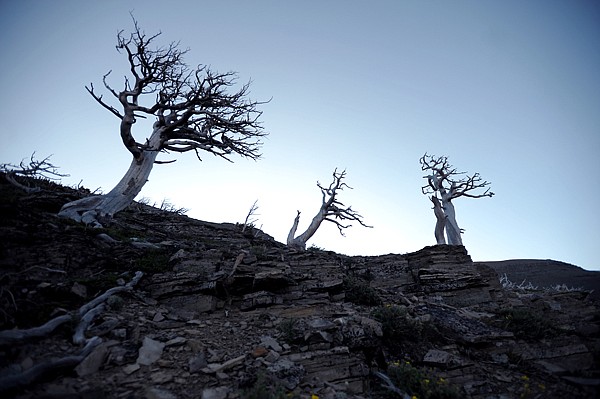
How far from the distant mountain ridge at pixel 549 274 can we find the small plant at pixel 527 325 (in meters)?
14.4

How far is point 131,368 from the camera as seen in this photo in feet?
13.4

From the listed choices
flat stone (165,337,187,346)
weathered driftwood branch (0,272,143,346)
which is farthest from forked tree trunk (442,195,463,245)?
weathered driftwood branch (0,272,143,346)

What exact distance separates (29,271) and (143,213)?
29.9 feet

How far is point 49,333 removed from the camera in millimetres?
4277

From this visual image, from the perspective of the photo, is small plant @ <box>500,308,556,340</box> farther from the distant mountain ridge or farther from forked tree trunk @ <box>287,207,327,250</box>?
the distant mountain ridge

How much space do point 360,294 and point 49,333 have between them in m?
6.71

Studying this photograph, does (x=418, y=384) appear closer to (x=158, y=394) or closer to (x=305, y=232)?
(x=158, y=394)

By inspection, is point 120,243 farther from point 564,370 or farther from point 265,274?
point 564,370

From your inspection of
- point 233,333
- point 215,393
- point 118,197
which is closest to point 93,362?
point 215,393

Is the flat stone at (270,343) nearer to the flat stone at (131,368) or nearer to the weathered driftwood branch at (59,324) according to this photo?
the flat stone at (131,368)

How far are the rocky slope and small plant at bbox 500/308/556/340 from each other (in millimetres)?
25

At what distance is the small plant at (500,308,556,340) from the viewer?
245 inches

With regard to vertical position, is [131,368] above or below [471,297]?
below

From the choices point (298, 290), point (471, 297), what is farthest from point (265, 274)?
point (471, 297)
